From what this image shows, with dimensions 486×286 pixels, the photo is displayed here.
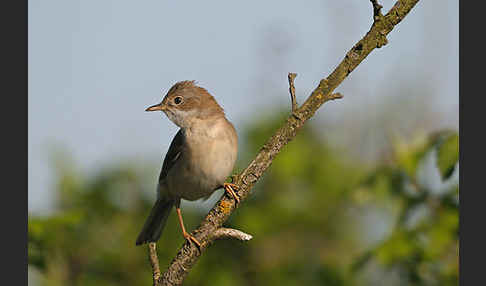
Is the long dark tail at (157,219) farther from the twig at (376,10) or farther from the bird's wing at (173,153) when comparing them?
the twig at (376,10)

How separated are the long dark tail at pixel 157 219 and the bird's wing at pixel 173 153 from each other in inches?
13.2

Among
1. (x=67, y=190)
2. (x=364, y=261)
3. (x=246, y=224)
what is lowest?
(x=364, y=261)

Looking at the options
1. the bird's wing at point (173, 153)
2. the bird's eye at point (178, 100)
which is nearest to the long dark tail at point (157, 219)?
the bird's wing at point (173, 153)

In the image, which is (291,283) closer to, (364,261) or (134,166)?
(364,261)

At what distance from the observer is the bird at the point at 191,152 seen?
17.7 ft

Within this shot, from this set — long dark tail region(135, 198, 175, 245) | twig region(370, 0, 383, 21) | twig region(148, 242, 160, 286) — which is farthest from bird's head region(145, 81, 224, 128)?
twig region(370, 0, 383, 21)

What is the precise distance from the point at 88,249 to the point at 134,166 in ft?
4.20

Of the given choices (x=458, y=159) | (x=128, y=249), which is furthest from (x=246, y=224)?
(x=458, y=159)

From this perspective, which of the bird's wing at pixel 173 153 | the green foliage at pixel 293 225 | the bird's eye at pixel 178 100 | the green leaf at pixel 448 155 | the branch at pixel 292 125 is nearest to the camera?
the branch at pixel 292 125

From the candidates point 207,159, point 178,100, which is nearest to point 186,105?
point 178,100

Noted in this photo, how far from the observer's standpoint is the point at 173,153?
224 inches

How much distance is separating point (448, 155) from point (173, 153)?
2700 millimetres

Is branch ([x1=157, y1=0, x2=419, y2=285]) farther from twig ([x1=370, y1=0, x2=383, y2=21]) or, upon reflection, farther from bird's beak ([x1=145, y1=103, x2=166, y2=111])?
bird's beak ([x1=145, y1=103, x2=166, y2=111])

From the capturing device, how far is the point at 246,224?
20.6ft
